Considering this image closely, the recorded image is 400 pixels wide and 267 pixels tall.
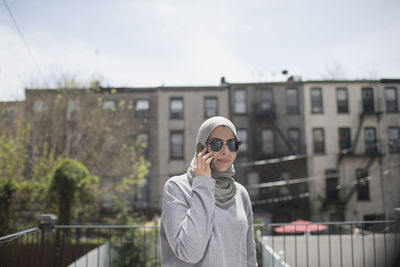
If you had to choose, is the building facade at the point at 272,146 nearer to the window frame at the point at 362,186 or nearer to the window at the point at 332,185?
the window at the point at 332,185

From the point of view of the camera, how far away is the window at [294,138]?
64.3 ft

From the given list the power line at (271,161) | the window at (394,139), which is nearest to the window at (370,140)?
the window at (394,139)

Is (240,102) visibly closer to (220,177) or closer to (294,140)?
(294,140)

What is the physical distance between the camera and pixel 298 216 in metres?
18.8

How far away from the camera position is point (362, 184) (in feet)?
62.5

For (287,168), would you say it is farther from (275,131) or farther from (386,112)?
(386,112)

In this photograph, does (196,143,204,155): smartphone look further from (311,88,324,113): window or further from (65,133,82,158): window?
(311,88,324,113): window

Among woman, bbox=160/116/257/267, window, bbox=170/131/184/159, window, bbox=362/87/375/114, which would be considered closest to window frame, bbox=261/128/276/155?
window, bbox=170/131/184/159

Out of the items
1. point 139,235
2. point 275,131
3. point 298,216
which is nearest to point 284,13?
point 139,235

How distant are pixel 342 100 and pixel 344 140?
8.55 ft

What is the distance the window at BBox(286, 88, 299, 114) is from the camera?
20.0 m

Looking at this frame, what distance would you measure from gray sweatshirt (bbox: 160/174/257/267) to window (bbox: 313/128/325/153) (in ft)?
62.7

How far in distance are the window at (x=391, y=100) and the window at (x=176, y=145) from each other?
13.2m

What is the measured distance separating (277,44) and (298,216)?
12305 millimetres
